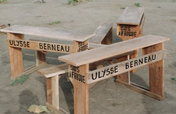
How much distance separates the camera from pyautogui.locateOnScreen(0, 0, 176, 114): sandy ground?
5.88 m

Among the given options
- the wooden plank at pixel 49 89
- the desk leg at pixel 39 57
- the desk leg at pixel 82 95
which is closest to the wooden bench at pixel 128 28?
the desk leg at pixel 39 57

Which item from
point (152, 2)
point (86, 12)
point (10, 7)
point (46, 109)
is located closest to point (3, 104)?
point (46, 109)

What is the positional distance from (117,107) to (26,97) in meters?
1.93

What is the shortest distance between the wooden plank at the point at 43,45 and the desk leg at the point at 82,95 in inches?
58.5

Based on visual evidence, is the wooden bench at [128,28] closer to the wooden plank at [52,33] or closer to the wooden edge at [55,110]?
the wooden plank at [52,33]

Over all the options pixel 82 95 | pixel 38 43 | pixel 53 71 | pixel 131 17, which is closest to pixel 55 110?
pixel 53 71

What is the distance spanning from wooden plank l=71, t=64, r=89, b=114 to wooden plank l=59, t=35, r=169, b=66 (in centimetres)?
15

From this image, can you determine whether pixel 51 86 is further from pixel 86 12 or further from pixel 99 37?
pixel 86 12

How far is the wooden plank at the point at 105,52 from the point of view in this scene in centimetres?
454

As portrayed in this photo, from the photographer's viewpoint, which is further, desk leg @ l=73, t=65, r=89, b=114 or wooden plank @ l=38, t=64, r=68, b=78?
wooden plank @ l=38, t=64, r=68, b=78

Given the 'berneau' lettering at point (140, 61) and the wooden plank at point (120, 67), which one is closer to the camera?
the wooden plank at point (120, 67)

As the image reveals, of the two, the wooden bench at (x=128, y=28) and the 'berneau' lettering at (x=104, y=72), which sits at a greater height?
the wooden bench at (x=128, y=28)

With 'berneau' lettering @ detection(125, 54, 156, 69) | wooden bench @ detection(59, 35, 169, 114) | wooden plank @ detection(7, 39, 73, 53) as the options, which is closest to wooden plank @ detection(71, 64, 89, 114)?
wooden bench @ detection(59, 35, 169, 114)

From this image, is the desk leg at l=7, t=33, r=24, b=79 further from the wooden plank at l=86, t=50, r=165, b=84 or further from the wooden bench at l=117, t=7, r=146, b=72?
the wooden plank at l=86, t=50, r=165, b=84
